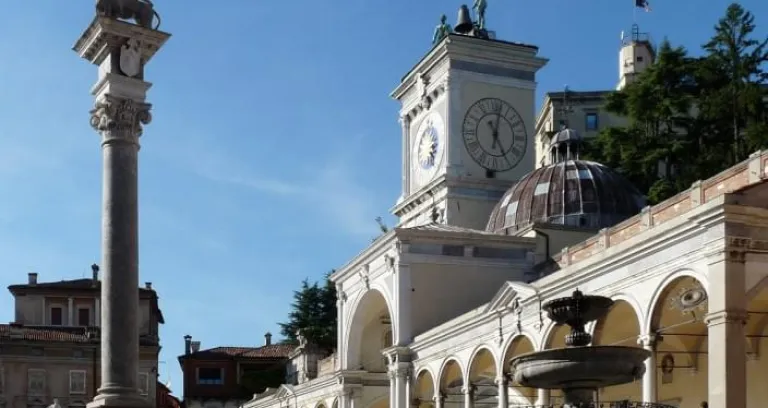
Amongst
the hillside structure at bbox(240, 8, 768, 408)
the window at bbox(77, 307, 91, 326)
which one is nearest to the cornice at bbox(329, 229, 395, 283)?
the hillside structure at bbox(240, 8, 768, 408)

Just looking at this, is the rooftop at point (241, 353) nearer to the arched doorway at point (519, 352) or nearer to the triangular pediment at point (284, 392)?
the triangular pediment at point (284, 392)

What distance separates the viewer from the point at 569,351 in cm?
1831

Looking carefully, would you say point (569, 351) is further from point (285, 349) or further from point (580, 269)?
point (285, 349)

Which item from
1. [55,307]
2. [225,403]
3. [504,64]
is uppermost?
[504,64]

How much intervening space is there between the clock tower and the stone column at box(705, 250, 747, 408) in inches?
1136

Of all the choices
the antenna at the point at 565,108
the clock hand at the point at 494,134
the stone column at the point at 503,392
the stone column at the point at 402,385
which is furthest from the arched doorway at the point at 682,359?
the antenna at the point at 565,108

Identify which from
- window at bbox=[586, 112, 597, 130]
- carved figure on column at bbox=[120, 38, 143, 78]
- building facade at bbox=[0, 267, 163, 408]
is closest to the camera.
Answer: carved figure on column at bbox=[120, 38, 143, 78]

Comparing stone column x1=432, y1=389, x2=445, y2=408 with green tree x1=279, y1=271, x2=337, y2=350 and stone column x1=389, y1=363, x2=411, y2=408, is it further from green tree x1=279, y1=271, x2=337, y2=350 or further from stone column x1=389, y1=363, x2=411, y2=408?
green tree x1=279, y1=271, x2=337, y2=350

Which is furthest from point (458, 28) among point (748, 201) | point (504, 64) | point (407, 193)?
point (748, 201)

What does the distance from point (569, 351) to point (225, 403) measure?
222 feet

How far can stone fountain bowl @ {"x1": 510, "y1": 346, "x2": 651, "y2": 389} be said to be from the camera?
1822cm

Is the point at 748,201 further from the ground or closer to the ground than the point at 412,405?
further from the ground

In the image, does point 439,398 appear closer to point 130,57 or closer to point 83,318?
point 130,57

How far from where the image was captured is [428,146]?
5759 cm
